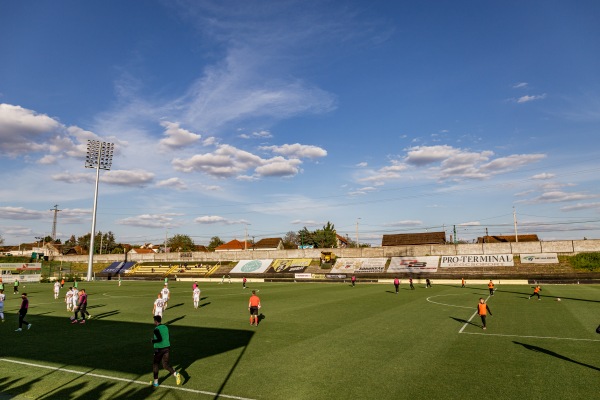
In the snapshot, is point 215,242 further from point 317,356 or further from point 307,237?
point 317,356

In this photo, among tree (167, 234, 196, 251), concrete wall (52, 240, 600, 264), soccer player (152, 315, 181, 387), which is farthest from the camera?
tree (167, 234, 196, 251)

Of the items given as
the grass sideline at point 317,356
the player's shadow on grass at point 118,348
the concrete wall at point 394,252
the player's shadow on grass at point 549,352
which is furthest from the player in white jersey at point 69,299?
the concrete wall at point 394,252

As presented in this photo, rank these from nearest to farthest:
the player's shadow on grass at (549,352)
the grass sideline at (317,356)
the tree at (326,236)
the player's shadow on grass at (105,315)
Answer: the grass sideline at (317,356) < the player's shadow on grass at (549,352) < the player's shadow on grass at (105,315) < the tree at (326,236)

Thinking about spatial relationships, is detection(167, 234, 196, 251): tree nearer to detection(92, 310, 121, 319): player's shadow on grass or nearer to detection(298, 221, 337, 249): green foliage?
detection(298, 221, 337, 249): green foliage

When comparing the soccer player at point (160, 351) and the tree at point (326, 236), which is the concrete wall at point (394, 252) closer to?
the tree at point (326, 236)

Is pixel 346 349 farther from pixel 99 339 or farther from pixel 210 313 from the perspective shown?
pixel 210 313

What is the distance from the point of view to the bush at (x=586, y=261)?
5825 cm

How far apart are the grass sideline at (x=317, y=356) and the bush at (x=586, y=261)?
40.4 meters

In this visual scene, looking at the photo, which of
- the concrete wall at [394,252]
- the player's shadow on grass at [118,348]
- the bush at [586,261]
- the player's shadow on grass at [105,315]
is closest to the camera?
the player's shadow on grass at [118,348]

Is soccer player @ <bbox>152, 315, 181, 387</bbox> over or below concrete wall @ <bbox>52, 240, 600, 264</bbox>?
below

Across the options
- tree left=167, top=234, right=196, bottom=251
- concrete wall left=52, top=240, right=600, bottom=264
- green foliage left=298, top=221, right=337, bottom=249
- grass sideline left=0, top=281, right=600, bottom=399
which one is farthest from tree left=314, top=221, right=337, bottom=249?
grass sideline left=0, top=281, right=600, bottom=399

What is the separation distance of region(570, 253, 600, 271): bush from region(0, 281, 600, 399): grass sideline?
40.4m

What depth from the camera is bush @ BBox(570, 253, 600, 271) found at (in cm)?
5825

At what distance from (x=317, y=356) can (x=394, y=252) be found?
210ft
